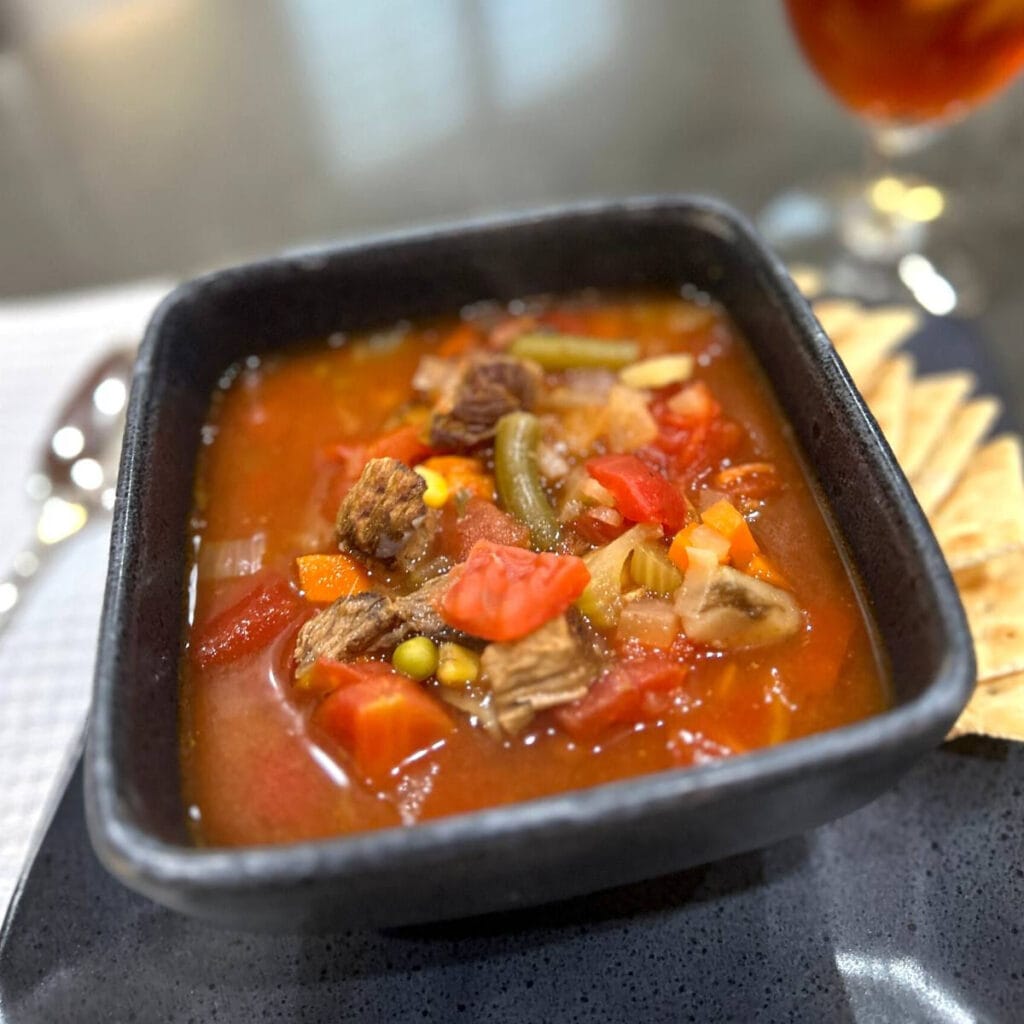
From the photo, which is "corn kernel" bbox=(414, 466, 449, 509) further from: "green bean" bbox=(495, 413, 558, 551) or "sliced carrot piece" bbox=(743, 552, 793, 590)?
"sliced carrot piece" bbox=(743, 552, 793, 590)

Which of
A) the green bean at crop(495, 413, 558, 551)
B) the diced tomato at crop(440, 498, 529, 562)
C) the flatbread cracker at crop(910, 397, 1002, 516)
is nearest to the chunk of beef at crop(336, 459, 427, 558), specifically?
the diced tomato at crop(440, 498, 529, 562)

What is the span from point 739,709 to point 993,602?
2.88 feet

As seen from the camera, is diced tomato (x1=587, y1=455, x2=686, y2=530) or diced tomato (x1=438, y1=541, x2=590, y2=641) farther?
diced tomato (x1=587, y1=455, x2=686, y2=530)

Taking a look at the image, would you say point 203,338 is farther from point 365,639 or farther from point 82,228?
point 82,228

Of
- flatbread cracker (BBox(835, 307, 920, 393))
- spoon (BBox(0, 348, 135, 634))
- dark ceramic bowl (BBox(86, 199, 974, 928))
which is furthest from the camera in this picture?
flatbread cracker (BBox(835, 307, 920, 393))

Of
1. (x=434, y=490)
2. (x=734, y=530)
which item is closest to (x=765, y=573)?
(x=734, y=530)

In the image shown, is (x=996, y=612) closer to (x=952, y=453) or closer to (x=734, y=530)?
(x=952, y=453)

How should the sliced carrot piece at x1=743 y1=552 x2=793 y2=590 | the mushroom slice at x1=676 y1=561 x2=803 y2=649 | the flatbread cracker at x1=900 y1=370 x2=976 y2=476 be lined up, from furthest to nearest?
the flatbread cracker at x1=900 y1=370 x2=976 y2=476
the sliced carrot piece at x1=743 y1=552 x2=793 y2=590
the mushroom slice at x1=676 y1=561 x2=803 y2=649

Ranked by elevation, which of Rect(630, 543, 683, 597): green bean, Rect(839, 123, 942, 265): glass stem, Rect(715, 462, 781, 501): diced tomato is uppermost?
Rect(630, 543, 683, 597): green bean

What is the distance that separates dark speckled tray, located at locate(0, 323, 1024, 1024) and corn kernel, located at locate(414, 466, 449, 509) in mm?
915

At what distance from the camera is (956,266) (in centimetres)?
387

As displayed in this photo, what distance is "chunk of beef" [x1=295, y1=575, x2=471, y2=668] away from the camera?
2.04 meters

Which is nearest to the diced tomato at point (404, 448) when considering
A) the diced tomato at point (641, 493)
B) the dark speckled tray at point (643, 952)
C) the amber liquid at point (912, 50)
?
the diced tomato at point (641, 493)

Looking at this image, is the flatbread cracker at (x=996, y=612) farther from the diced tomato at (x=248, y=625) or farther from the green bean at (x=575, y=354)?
the diced tomato at (x=248, y=625)
